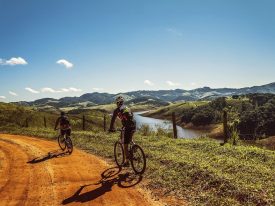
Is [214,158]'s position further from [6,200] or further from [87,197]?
[6,200]

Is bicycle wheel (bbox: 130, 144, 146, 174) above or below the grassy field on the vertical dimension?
above

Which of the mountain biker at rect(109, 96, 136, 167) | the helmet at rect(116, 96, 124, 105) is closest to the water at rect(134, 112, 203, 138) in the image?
the mountain biker at rect(109, 96, 136, 167)

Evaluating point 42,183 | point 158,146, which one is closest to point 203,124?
point 158,146

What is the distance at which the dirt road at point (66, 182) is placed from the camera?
31.0ft

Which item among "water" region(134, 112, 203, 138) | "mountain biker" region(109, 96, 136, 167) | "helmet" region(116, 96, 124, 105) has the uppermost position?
"helmet" region(116, 96, 124, 105)

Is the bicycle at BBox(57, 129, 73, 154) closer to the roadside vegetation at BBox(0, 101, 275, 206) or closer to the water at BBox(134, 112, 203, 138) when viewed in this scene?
the roadside vegetation at BBox(0, 101, 275, 206)

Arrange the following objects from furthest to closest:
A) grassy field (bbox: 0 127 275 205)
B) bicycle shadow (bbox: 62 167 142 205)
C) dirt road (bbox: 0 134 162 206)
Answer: bicycle shadow (bbox: 62 167 142 205)
dirt road (bbox: 0 134 162 206)
grassy field (bbox: 0 127 275 205)

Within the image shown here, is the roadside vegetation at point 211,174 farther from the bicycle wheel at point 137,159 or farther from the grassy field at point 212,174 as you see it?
the bicycle wheel at point 137,159

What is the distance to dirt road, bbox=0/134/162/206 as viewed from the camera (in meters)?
9.44

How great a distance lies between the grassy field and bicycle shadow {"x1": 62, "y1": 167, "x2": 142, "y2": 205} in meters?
0.64

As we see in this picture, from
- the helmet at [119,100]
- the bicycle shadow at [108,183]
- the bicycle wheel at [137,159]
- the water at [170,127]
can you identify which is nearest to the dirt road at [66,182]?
the bicycle shadow at [108,183]

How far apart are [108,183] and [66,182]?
1.57 meters

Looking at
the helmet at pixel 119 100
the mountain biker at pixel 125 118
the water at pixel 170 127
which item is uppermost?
the helmet at pixel 119 100

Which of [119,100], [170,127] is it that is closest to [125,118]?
[119,100]
